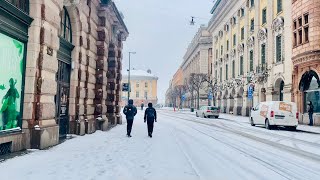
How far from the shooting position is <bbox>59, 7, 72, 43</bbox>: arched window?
1213 cm

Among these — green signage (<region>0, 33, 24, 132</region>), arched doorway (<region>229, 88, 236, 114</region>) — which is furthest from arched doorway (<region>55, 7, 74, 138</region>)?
arched doorway (<region>229, 88, 236, 114</region>)

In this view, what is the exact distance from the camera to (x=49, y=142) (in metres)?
9.59

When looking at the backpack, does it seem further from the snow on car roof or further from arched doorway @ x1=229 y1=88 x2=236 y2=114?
→ the snow on car roof

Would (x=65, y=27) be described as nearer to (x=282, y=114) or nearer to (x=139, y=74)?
(x=282, y=114)

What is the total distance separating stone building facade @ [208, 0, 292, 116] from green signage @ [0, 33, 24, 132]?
22932mm

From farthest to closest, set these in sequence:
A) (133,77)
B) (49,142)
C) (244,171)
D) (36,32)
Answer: (133,77) → (49,142) → (36,32) → (244,171)

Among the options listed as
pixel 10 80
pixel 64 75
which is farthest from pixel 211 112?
pixel 10 80

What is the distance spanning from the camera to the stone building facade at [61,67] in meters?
8.83

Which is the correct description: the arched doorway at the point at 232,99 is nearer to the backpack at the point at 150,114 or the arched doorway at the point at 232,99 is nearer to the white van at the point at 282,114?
the white van at the point at 282,114

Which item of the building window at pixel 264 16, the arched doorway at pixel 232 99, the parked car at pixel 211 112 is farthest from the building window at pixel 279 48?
the arched doorway at pixel 232 99

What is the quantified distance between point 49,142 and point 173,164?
13.7 feet

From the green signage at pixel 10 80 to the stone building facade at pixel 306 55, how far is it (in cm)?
2044

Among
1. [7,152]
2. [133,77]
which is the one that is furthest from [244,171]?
[133,77]

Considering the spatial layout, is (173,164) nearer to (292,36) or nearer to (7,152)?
(7,152)
